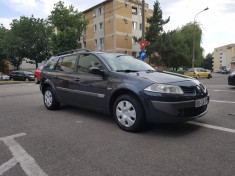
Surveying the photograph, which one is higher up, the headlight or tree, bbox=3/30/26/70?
tree, bbox=3/30/26/70

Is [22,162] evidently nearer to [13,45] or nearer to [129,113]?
[129,113]

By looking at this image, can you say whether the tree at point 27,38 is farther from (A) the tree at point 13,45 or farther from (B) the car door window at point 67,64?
(B) the car door window at point 67,64

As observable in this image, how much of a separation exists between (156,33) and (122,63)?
27.7 metres

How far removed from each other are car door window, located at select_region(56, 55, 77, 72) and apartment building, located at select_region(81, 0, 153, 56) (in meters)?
25.6

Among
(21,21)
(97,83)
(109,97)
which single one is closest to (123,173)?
(109,97)

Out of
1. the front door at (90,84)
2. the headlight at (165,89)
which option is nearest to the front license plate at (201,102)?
the headlight at (165,89)

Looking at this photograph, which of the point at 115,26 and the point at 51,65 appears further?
the point at 115,26

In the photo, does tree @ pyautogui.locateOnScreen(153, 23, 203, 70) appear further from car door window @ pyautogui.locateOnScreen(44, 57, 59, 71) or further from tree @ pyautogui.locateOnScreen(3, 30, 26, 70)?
car door window @ pyautogui.locateOnScreen(44, 57, 59, 71)

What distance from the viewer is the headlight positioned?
3057 mm

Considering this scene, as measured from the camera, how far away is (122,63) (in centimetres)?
409

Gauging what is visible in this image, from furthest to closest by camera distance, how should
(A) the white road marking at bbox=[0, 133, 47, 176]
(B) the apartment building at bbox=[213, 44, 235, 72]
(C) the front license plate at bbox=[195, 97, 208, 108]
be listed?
1. (B) the apartment building at bbox=[213, 44, 235, 72]
2. (C) the front license plate at bbox=[195, 97, 208, 108]
3. (A) the white road marking at bbox=[0, 133, 47, 176]

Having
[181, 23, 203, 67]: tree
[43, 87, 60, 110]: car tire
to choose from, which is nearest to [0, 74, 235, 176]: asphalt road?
[43, 87, 60, 110]: car tire

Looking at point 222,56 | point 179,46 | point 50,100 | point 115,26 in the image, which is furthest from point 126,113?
point 222,56

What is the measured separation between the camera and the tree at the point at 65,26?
1042 inches
